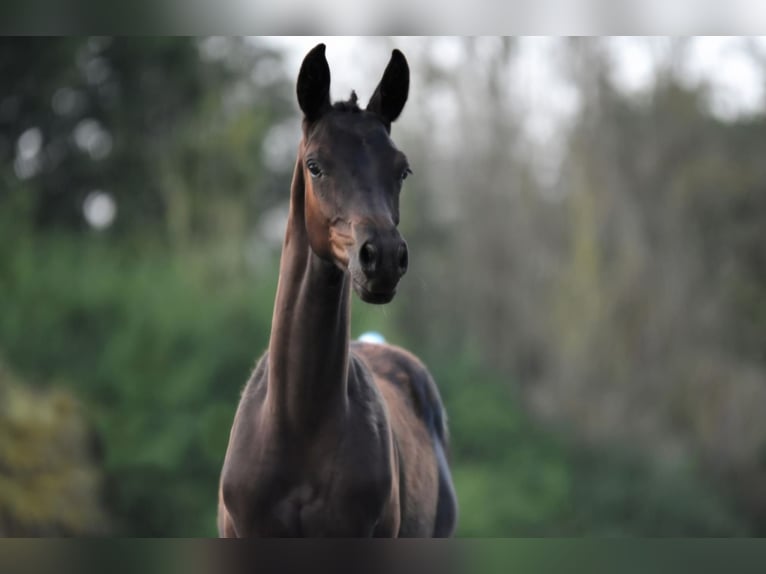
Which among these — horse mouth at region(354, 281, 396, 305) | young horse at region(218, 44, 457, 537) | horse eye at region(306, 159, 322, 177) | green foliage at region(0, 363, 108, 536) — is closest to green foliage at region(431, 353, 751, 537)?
green foliage at region(0, 363, 108, 536)

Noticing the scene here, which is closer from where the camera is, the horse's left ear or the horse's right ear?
the horse's right ear

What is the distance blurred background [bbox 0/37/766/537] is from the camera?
15047mm

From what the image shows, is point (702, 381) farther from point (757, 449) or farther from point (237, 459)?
point (237, 459)

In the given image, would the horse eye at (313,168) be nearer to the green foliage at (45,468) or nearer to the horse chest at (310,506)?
the horse chest at (310,506)

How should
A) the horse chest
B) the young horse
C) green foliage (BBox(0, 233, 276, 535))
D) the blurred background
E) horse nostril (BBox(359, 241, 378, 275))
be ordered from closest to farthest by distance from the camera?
horse nostril (BBox(359, 241, 378, 275)) < the young horse < the horse chest < green foliage (BBox(0, 233, 276, 535)) < the blurred background

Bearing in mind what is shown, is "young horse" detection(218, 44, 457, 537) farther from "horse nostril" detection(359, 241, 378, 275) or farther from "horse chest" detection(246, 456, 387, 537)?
"horse nostril" detection(359, 241, 378, 275)

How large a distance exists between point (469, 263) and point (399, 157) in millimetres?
13126

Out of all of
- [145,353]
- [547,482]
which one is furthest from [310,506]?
[547,482]

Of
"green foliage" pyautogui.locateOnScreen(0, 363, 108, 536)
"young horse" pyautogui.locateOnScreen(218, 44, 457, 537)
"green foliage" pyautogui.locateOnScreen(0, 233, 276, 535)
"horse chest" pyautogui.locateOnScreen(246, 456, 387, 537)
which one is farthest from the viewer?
"green foliage" pyautogui.locateOnScreen(0, 233, 276, 535)

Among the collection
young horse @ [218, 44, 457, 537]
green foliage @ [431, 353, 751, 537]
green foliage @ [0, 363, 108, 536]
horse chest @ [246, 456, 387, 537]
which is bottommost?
green foliage @ [431, 353, 751, 537]

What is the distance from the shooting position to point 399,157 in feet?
12.5

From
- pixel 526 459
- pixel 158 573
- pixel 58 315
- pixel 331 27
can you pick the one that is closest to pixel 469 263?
pixel 526 459

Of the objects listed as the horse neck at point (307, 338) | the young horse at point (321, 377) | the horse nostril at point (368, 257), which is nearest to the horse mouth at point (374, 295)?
the horse nostril at point (368, 257)

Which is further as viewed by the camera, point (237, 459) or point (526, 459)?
point (526, 459)
